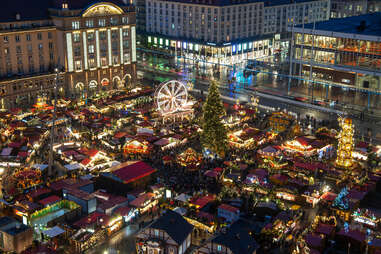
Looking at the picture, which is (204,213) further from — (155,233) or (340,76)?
(340,76)

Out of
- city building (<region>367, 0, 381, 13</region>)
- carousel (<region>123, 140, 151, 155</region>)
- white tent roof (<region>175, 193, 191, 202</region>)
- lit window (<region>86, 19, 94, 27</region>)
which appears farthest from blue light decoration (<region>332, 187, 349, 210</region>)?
city building (<region>367, 0, 381, 13</region>)

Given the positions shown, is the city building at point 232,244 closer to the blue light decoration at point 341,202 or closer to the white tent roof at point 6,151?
the blue light decoration at point 341,202

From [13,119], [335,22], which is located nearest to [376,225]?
[13,119]

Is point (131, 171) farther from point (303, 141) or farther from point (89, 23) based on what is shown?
point (89, 23)

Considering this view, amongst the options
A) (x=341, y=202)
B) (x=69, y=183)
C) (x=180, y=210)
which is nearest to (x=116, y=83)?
(x=69, y=183)

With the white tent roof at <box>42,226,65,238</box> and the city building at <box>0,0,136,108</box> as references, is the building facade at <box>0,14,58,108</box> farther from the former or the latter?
the white tent roof at <box>42,226,65,238</box>
